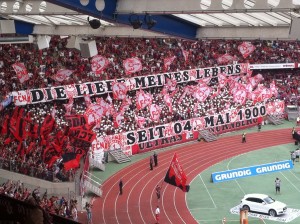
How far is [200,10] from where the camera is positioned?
1275 cm

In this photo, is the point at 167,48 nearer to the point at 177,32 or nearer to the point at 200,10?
the point at 177,32

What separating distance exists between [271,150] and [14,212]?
32.2 m

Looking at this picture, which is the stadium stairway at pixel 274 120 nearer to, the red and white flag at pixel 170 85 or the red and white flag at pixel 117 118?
the red and white flag at pixel 170 85

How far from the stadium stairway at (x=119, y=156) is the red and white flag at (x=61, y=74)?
6.26m

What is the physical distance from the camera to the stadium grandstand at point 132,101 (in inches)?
630

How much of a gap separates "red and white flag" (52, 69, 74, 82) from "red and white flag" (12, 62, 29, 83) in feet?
9.02

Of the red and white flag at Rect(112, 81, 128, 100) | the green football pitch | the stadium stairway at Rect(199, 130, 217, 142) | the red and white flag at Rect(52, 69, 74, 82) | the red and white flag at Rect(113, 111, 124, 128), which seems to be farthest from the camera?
the stadium stairway at Rect(199, 130, 217, 142)

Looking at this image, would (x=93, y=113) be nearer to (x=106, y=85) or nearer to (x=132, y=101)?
(x=106, y=85)

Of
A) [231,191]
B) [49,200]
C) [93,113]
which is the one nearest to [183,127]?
[93,113]

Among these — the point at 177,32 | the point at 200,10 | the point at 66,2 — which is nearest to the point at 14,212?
the point at 66,2

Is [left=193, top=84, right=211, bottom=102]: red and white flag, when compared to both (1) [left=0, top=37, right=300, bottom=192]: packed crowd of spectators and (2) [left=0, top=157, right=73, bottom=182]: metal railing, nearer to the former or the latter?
(1) [left=0, top=37, right=300, bottom=192]: packed crowd of spectators

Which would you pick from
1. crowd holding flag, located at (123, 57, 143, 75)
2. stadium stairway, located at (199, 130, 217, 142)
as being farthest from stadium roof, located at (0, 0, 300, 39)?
Result: stadium stairway, located at (199, 130, 217, 142)

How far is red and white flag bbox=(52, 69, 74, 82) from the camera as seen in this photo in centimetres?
3872

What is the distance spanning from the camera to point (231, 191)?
30.0 meters
